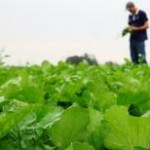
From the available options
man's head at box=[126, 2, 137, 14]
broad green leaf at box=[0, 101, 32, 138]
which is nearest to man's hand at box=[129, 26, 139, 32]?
man's head at box=[126, 2, 137, 14]

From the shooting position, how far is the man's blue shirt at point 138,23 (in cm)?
1020

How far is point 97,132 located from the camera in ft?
2.94

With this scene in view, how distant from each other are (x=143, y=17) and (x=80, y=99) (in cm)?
915

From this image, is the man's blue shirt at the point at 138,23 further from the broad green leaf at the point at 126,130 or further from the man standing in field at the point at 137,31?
the broad green leaf at the point at 126,130

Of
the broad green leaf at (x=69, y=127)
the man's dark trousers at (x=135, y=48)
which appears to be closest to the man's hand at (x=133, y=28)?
the man's dark trousers at (x=135, y=48)

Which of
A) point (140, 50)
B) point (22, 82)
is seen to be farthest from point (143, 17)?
point (22, 82)

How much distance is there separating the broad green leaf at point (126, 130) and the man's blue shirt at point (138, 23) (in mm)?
9457

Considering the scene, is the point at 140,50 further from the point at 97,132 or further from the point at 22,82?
the point at 97,132

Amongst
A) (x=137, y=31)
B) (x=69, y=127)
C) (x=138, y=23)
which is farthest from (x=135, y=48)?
(x=69, y=127)

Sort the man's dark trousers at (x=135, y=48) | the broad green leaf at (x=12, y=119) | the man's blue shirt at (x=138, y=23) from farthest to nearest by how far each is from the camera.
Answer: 1. the man's blue shirt at (x=138, y=23)
2. the man's dark trousers at (x=135, y=48)
3. the broad green leaf at (x=12, y=119)

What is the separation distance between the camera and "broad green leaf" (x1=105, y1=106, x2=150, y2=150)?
30.3 inches

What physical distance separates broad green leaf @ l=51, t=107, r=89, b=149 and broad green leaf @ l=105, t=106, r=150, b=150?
0.04m

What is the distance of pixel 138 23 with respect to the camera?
33.7 ft

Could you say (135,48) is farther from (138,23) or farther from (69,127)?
(69,127)
